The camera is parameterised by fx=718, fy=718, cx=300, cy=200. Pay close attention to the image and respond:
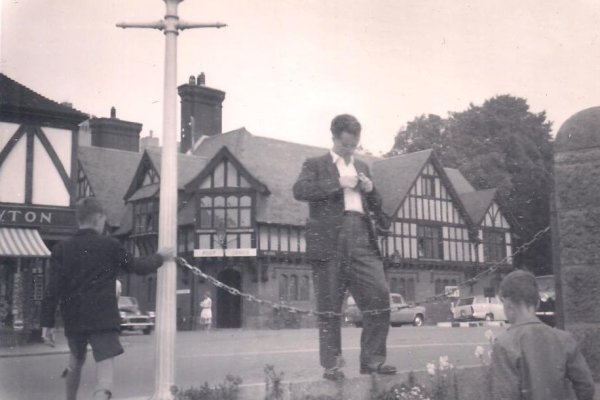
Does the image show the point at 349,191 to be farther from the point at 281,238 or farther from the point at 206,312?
the point at 206,312

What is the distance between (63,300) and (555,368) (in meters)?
2.56

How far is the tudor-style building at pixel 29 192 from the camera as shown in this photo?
14.9m

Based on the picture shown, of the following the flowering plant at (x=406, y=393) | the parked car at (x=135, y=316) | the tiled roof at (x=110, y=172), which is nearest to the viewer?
the flowering plant at (x=406, y=393)

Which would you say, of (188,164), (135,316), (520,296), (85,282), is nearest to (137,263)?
(85,282)

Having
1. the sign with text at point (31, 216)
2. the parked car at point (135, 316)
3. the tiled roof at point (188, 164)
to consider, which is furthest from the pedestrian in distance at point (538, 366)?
the parked car at point (135, 316)

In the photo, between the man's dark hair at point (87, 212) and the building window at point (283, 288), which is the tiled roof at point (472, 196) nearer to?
the building window at point (283, 288)

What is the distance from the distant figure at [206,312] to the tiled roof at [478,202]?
435cm

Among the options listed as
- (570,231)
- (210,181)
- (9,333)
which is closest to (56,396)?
(570,231)

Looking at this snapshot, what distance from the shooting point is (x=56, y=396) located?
608 cm

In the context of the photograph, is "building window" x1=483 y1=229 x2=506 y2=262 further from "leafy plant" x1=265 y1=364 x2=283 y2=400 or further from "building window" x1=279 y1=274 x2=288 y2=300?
"leafy plant" x1=265 y1=364 x2=283 y2=400

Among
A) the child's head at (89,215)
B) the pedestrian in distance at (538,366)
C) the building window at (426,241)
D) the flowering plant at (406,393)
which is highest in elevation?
the building window at (426,241)

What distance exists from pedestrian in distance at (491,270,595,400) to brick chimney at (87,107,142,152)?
95.0 ft

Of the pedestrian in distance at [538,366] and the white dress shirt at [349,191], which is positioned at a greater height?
the white dress shirt at [349,191]

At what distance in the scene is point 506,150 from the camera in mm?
7715
